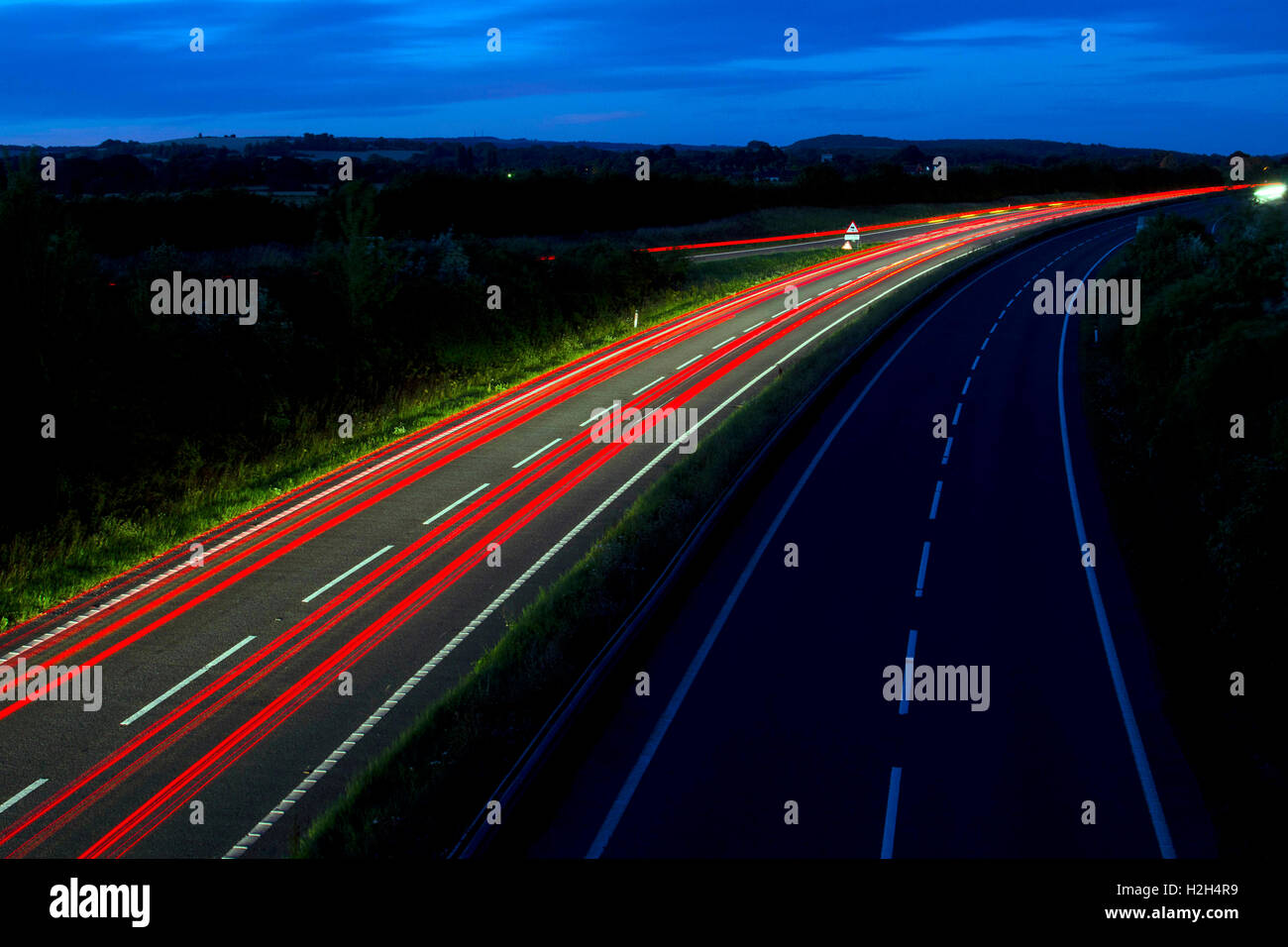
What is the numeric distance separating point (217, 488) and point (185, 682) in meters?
9.44

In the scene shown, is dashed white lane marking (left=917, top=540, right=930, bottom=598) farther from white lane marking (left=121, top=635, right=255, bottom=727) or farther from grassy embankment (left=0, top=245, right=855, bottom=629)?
grassy embankment (left=0, top=245, right=855, bottom=629)

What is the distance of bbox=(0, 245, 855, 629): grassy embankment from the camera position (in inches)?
664

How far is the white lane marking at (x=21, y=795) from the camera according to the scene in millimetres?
10602

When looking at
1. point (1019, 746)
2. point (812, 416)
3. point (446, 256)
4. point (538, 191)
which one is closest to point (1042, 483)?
point (812, 416)

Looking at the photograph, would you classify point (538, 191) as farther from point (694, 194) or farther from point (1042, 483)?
point (1042, 483)

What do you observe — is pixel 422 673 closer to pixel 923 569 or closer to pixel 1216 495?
pixel 923 569

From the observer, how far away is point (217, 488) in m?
22.0

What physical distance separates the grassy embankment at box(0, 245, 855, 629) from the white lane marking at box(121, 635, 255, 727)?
3625mm

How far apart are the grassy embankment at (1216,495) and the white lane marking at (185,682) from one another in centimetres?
1181

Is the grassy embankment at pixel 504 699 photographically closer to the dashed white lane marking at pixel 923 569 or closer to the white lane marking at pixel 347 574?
the white lane marking at pixel 347 574

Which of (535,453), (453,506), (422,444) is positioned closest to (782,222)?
(422,444)

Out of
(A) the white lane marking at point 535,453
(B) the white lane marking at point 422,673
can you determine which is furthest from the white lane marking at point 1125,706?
(A) the white lane marking at point 535,453

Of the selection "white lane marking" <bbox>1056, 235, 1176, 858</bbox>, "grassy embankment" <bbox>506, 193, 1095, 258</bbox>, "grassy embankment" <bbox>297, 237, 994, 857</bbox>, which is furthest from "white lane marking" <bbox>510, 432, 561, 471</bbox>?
"grassy embankment" <bbox>506, 193, 1095, 258</bbox>

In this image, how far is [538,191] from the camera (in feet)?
279
